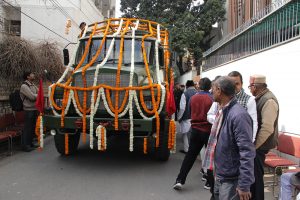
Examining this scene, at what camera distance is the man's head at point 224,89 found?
10.4 feet

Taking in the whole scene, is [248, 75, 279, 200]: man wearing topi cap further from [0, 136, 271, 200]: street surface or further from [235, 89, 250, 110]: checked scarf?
[0, 136, 271, 200]: street surface

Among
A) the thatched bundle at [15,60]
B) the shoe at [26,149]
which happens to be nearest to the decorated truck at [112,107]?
the shoe at [26,149]

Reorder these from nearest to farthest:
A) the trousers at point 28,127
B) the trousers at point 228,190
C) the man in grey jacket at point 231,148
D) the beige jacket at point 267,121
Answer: the man in grey jacket at point 231,148
the trousers at point 228,190
the beige jacket at point 267,121
the trousers at point 28,127

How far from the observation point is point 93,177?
6105mm

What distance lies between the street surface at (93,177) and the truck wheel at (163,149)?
121mm

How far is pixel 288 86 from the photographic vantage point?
277 inches

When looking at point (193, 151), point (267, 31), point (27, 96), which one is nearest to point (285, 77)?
point (267, 31)

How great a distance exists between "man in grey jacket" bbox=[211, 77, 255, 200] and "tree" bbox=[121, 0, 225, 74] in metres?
17.9

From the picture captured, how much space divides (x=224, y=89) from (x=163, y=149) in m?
4.19

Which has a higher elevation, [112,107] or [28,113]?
[112,107]

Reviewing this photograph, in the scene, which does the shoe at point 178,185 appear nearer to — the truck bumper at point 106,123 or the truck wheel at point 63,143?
the truck bumper at point 106,123

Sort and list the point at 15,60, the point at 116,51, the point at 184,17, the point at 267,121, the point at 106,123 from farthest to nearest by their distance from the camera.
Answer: the point at 184,17 < the point at 15,60 < the point at 116,51 < the point at 106,123 < the point at 267,121

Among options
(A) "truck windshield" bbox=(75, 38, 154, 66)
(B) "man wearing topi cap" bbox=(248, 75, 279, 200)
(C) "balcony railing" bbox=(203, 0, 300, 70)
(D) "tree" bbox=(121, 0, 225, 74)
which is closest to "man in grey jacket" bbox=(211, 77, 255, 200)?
(B) "man wearing topi cap" bbox=(248, 75, 279, 200)

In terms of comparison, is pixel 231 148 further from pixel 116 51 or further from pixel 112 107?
pixel 116 51
